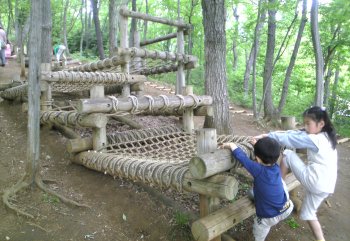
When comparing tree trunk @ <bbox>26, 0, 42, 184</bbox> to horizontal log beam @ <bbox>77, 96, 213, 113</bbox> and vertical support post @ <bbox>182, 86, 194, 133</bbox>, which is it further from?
vertical support post @ <bbox>182, 86, 194, 133</bbox>

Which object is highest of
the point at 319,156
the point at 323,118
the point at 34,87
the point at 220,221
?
the point at 34,87

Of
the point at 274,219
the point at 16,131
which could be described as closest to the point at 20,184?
the point at 16,131

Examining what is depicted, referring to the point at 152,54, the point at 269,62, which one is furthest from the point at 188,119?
the point at 269,62

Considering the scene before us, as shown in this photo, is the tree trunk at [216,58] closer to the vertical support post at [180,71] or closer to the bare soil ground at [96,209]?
the vertical support post at [180,71]

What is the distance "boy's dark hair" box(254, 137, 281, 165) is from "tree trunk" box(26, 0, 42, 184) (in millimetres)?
2329

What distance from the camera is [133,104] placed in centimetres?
373

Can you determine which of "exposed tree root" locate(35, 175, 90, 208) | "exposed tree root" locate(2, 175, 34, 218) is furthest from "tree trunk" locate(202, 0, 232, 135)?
"exposed tree root" locate(2, 175, 34, 218)

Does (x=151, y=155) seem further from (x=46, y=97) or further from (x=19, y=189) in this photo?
(x=46, y=97)

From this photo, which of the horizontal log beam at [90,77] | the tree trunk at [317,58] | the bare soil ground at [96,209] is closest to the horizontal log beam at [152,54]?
the horizontal log beam at [90,77]

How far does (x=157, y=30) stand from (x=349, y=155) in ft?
45.3

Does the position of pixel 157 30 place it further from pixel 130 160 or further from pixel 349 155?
pixel 130 160

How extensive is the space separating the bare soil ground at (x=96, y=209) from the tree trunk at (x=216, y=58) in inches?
65.0

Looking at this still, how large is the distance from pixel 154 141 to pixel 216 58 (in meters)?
1.69

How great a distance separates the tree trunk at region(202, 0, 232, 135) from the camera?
465 cm
